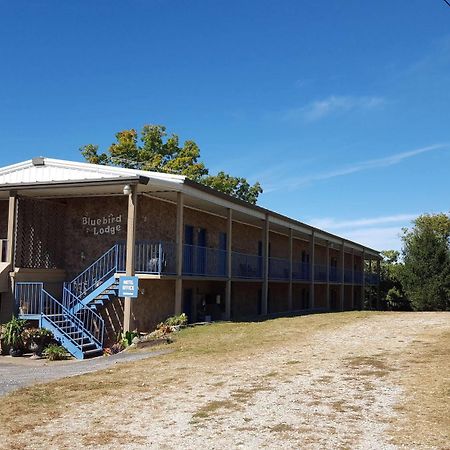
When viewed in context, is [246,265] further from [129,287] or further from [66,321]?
[66,321]

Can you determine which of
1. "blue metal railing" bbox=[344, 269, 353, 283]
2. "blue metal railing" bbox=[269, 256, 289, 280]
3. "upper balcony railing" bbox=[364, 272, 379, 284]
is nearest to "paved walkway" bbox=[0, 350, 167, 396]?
"blue metal railing" bbox=[269, 256, 289, 280]

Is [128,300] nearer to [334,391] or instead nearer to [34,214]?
[34,214]

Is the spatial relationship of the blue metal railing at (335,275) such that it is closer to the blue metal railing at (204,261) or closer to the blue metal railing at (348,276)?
the blue metal railing at (348,276)

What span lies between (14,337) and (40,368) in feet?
11.8

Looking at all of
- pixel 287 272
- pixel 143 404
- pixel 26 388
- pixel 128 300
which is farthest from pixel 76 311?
pixel 287 272

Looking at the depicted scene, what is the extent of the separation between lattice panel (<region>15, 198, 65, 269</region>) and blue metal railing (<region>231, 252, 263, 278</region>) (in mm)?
7287

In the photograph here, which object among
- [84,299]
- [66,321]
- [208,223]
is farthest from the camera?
[208,223]

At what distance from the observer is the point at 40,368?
13984 mm

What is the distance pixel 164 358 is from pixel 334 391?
5.35 meters

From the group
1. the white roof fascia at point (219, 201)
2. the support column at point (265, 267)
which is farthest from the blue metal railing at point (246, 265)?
the white roof fascia at point (219, 201)

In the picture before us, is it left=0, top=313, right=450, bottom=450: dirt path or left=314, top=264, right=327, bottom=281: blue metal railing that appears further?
left=314, top=264, right=327, bottom=281: blue metal railing

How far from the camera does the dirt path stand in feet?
22.7

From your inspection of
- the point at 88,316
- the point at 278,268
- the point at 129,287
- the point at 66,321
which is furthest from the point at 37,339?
the point at 278,268

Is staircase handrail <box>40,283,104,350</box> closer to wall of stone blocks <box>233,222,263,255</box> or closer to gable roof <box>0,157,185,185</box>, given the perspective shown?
Answer: gable roof <box>0,157,185,185</box>
